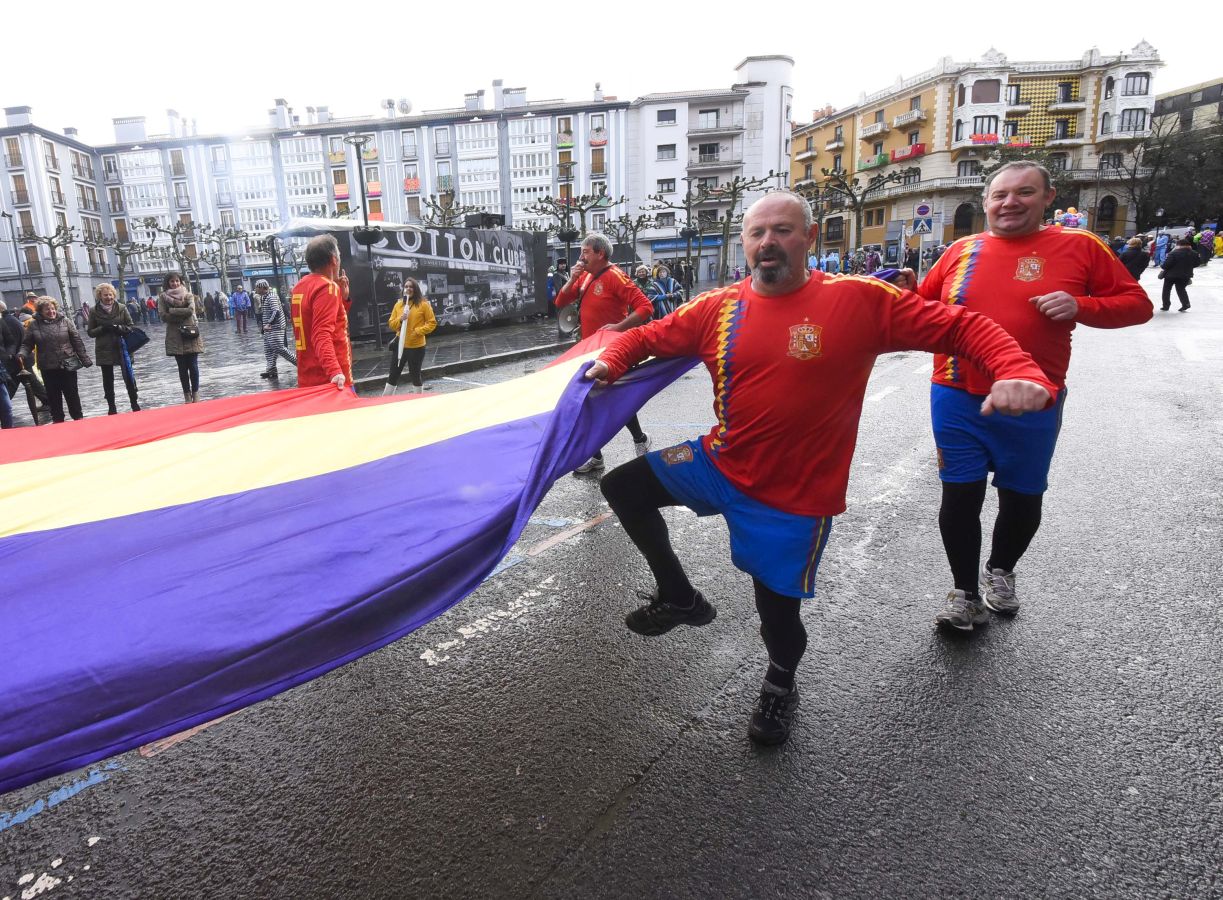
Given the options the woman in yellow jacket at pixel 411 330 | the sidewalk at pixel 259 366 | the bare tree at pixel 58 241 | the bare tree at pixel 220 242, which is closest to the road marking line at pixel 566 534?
the woman in yellow jacket at pixel 411 330

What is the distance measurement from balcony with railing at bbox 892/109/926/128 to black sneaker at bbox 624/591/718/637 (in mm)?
80060

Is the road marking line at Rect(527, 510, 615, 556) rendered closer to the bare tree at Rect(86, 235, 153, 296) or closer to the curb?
the curb

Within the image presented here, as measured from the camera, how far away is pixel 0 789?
141cm

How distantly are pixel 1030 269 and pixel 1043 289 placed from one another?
0.32 feet

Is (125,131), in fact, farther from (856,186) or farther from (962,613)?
(962,613)

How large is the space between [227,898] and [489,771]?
32.6 inches

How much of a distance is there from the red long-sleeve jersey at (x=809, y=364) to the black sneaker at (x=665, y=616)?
529 millimetres

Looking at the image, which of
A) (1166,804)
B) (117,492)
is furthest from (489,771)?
(1166,804)

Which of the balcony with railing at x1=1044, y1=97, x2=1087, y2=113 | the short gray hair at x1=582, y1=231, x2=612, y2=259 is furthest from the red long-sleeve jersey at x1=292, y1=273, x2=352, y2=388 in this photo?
the balcony with railing at x1=1044, y1=97, x2=1087, y2=113

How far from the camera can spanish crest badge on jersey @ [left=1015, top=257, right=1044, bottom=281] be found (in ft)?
9.98

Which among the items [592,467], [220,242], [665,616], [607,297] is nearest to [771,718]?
[665,616]

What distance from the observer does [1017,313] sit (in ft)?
9.96

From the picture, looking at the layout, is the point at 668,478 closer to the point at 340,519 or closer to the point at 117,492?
the point at 340,519

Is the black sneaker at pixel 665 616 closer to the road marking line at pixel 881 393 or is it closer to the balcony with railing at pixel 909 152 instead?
the road marking line at pixel 881 393
